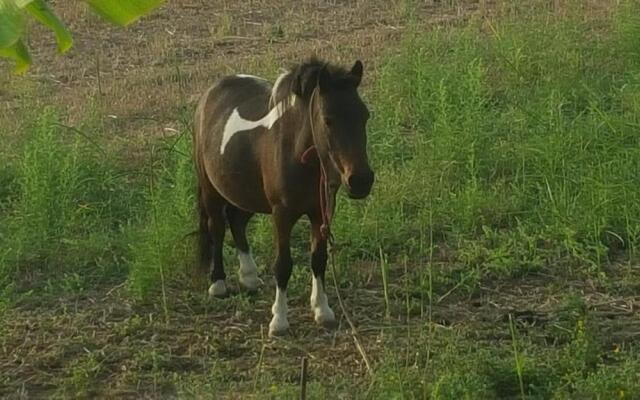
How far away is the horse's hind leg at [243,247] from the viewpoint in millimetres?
6828

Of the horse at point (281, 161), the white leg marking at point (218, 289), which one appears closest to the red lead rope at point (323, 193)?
the horse at point (281, 161)

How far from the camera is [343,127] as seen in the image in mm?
5598

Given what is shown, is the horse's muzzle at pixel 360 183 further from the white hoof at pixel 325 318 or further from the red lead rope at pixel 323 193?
the white hoof at pixel 325 318

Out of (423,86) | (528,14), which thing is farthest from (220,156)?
(528,14)

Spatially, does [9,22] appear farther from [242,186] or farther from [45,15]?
[242,186]

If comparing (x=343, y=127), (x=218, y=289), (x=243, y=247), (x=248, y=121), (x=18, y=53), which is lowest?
(x=218, y=289)

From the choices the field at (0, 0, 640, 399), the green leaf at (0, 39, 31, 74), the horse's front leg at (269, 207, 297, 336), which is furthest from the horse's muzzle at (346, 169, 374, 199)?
the green leaf at (0, 39, 31, 74)

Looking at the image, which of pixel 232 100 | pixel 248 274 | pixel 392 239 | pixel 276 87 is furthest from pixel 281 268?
pixel 392 239

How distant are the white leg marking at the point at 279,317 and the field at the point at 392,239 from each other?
66mm

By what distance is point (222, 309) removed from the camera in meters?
→ 6.66

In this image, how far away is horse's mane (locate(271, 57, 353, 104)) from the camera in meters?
5.73

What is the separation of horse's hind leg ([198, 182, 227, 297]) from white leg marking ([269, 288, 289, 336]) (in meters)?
0.68

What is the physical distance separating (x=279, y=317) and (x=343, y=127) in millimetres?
1189

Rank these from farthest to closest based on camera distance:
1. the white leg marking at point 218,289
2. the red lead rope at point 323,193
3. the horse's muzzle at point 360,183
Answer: the white leg marking at point 218,289 → the red lead rope at point 323,193 → the horse's muzzle at point 360,183
